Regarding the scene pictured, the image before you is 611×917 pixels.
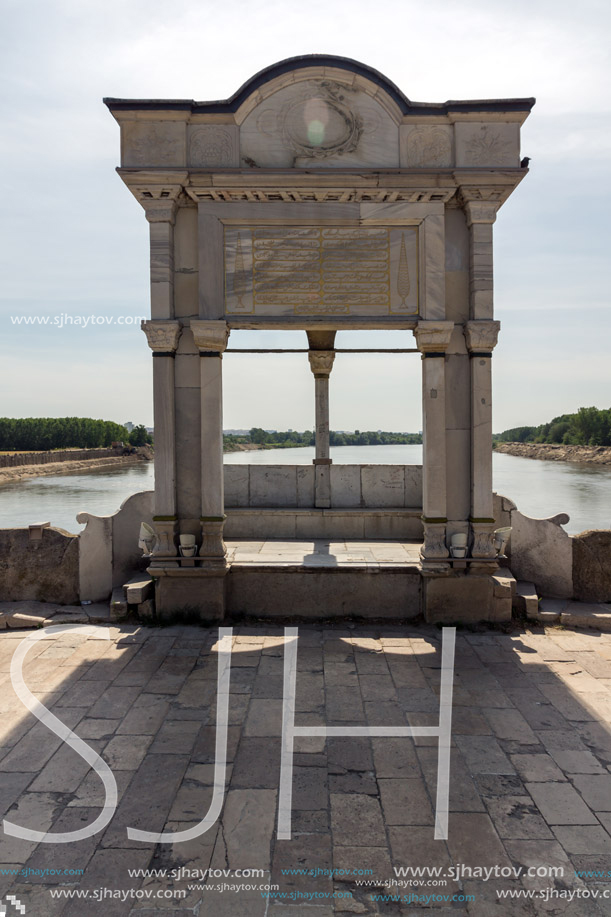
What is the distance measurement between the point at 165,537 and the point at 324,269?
4027 millimetres

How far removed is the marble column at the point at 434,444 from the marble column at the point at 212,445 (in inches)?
103

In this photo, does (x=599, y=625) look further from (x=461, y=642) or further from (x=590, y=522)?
(x=590, y=522)

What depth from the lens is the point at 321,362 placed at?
11547 millimetres

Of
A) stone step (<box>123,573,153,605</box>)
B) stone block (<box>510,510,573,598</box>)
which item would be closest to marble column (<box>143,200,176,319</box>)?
stone step (<box>123,573,153,605</box>)

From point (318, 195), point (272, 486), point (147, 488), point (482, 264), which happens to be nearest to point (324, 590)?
point (272, 486)

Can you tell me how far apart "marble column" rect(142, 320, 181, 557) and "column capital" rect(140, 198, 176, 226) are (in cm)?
132

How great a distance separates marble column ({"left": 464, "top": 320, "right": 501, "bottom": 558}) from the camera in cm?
684

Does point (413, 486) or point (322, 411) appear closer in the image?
point (413, 486)

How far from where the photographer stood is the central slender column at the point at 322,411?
11055 mm

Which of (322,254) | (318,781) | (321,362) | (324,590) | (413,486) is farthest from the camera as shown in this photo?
(321,362)

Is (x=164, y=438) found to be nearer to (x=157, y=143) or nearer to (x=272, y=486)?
(x=157, y=143)

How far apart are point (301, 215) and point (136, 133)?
2.28 m

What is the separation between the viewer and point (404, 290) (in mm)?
6859

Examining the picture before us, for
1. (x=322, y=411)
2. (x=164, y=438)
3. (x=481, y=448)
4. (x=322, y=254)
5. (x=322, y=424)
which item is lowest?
(x=481, y=448)
